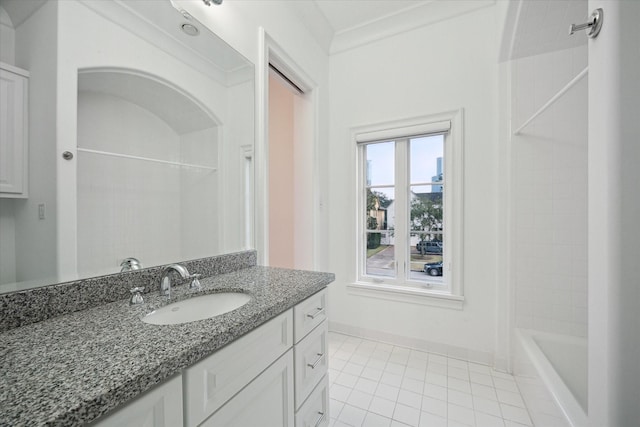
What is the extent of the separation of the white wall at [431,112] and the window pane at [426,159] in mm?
215

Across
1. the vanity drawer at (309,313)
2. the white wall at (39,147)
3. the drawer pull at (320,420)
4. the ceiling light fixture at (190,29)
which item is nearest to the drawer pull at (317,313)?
the vanity drawer at (309,313)

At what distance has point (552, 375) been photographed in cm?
131

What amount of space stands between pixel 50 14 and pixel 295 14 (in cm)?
169

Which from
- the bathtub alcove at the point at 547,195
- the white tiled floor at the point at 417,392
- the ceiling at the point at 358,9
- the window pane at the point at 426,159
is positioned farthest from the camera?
the window pane at the point at 426,159

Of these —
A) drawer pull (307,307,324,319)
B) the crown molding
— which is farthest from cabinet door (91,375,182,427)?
the crown molding

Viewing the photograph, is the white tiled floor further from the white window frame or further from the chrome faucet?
the chrome faucet

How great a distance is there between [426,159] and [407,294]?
47.2 inches

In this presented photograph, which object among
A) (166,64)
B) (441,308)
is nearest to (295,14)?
(166,64)

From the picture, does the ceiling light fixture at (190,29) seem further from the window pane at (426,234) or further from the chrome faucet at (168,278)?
the window pane at (426,234)

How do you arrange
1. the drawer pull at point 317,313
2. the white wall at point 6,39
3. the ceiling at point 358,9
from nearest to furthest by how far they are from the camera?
the white wall at point 6,39
the drawer pull at point 317,313
the ceiling at point 358,9

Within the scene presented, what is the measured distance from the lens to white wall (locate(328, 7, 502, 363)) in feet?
6.57

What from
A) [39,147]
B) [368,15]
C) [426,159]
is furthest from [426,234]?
[39,147]

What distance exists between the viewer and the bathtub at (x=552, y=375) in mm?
1112

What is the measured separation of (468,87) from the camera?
205cm
